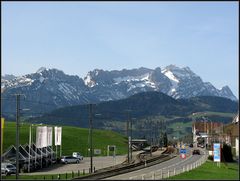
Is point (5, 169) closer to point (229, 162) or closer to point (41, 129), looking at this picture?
point (41, 129)

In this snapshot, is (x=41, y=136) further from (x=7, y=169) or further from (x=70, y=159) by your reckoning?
(x=70, y=159)

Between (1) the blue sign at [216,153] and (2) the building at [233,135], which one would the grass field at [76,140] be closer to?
(2) the building at [233,135]

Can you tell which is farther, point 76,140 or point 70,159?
point 76,140

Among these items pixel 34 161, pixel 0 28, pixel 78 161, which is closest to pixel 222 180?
pixel 0 28

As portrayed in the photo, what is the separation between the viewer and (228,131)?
419ft

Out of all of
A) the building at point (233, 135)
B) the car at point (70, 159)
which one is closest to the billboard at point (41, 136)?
the car at point (70, 159)

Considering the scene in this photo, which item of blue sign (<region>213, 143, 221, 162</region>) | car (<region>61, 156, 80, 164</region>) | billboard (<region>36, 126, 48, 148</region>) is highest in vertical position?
billboard (<region>36, 126, 48, 148</region>)

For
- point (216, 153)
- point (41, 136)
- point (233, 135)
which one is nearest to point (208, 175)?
point (216, 153)

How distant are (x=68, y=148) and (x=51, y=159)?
51176 millimetres

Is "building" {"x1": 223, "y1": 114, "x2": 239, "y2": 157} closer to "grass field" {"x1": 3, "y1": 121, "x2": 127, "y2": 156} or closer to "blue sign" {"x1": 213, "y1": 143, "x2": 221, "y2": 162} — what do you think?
"grass field" {"x1": 3, "y1": 121, "x2": 127, "y2": 156}

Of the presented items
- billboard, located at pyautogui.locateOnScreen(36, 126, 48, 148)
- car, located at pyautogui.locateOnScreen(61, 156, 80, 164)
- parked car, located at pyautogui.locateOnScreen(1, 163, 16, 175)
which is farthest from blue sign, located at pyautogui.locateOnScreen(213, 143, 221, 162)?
car, located at pyautogui.locateOnScreen(61, 156, 80, 164)

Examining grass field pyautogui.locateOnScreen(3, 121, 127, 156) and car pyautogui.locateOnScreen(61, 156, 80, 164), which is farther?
grass field pyautogui.locateOnScreen(3, 121, 127, 156)

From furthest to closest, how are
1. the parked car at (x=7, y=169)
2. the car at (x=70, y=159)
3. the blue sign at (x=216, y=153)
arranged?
the car at (x=70, y=159), the blue sign at (x=216, y=153), the parked car at (x=7, y=169)

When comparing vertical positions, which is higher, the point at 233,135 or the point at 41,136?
the point at 41,136
